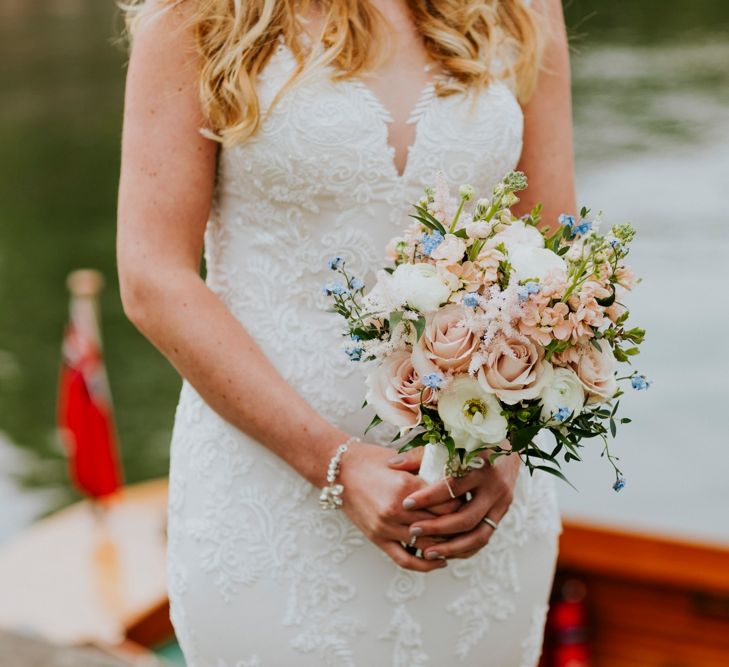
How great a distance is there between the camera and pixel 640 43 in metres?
12.9

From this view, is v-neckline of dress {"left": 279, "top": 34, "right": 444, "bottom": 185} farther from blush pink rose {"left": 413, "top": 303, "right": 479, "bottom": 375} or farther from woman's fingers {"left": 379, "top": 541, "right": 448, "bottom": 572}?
woman's fingers {"left": 379, "top": 541, "right": 448, "bottom": 572}

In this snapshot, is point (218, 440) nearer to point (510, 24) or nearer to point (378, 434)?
point (378, 434)

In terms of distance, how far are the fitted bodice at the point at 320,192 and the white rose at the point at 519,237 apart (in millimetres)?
389

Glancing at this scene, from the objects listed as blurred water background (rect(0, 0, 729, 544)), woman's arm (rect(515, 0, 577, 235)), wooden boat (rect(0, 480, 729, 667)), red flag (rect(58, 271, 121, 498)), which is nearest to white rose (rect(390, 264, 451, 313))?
woman's arm (rect(515, 0, 577, 235))

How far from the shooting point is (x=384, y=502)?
5.30 feet

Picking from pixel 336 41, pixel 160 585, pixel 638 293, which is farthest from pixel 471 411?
pixel 638 293

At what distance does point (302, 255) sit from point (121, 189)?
29cm

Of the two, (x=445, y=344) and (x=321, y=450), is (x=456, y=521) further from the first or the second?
(x=445, y=344)

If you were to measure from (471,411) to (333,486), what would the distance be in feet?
1.21

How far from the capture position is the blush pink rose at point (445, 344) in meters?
1.37

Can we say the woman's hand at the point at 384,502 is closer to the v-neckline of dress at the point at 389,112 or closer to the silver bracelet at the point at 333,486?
the silver bracelet at the point at 333,486

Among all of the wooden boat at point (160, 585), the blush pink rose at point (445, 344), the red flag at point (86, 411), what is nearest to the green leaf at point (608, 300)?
the blush pink rose at point (445, 344)

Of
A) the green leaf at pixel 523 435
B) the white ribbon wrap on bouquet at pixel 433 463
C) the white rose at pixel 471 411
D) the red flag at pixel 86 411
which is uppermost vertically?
the white rose at pixel 471 411

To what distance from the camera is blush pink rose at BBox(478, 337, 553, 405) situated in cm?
136
